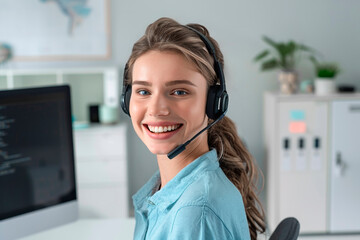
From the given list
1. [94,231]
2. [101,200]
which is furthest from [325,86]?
[94,231]

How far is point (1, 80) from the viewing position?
369 centimetres

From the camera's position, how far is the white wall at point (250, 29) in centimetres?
375

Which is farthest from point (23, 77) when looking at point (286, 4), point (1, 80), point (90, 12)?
point (286, 4)

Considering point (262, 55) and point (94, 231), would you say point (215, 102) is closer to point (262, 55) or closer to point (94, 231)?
point (94, 231)

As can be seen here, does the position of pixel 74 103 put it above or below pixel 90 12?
below

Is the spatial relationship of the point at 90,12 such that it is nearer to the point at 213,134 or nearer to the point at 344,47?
the point at 344,47

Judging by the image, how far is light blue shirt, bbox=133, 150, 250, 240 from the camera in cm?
95

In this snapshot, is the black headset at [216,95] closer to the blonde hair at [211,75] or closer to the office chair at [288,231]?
the blonde hair at [211,75]

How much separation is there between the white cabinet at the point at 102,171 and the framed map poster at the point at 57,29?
2.31ft

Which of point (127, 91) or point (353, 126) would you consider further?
point (353, 126)

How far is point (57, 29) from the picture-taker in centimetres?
372

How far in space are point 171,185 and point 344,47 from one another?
311 centimetres

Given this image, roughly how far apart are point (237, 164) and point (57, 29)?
9.14 ft

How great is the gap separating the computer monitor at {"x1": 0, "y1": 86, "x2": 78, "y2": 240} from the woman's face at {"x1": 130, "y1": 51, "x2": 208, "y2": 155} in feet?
1.41
